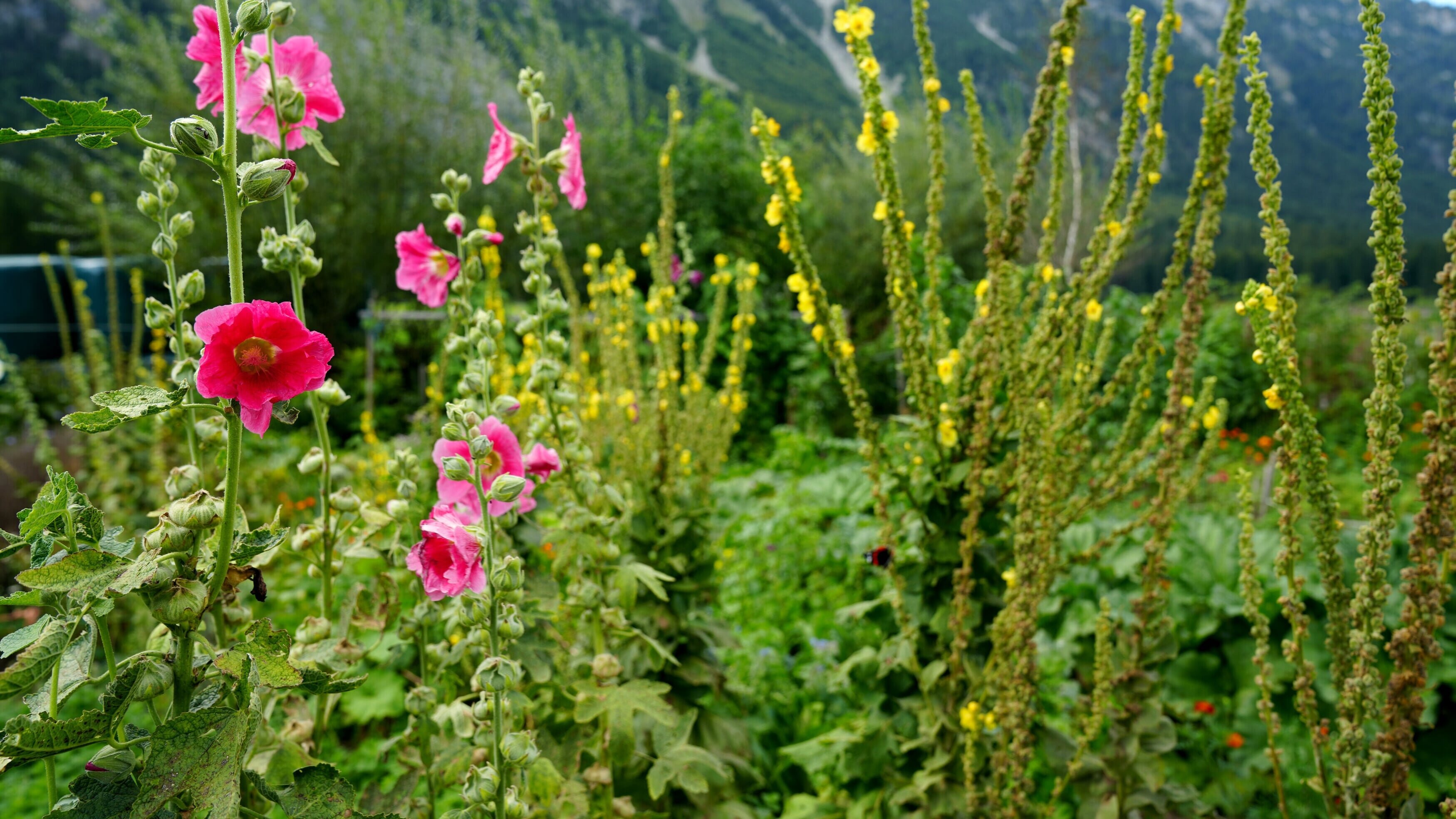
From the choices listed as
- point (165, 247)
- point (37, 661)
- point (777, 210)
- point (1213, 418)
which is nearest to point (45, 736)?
point (37, 661)

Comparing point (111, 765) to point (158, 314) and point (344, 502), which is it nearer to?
point (344, 502)

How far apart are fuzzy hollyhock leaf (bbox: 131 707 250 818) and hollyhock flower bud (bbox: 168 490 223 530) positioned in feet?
0.51

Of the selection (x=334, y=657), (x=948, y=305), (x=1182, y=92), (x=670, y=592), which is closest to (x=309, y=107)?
(x=334, y=657)

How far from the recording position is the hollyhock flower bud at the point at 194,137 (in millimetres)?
657

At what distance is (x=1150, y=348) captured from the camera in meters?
1.62

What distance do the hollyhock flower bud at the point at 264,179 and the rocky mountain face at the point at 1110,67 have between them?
1.22 meters

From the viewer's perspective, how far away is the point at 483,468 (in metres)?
1.02

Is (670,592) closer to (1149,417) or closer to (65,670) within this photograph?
(65,670)

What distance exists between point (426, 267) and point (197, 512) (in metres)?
0.64

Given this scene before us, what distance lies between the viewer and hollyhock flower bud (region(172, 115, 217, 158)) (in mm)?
657

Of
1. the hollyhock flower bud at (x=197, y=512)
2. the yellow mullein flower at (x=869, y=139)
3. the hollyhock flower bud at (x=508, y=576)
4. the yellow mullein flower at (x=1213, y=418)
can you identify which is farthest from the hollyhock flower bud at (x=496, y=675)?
the yellow mullein flower at (x=1213, y=418)

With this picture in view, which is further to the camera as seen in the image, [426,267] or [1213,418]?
[1213,418]

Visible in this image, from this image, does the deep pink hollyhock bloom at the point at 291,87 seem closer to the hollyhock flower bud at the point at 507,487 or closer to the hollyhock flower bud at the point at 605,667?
the hollyhock flower bud at the point at 507,487

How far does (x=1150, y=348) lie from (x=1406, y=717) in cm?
77
